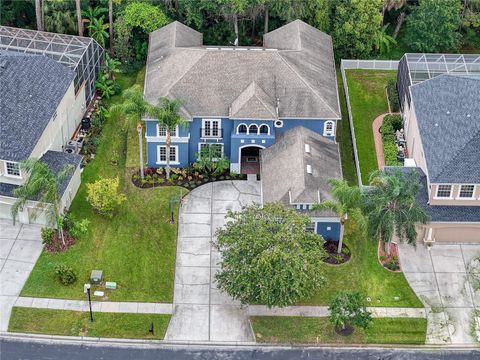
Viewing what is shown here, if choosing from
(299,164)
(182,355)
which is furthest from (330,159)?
(182,355)

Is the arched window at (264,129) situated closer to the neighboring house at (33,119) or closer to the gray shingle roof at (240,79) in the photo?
the gray shingle roof at (240,79)

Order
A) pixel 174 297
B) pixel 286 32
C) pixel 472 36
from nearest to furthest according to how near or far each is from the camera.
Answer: pixel 174 297 < pixel 286 32 < pixel 472 36

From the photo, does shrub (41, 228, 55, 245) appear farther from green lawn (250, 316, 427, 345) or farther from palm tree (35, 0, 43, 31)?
palm tree (35, 0, 43, 31)

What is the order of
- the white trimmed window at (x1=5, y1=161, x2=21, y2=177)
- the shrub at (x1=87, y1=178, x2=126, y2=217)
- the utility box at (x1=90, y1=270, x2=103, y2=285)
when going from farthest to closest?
1. the shrub at (x1=87, y1=178, x2=126, y2=217)
2. the white trimmed window at (x1=5, y1=161, x2=21, y2=177)
3. the utility box at (x1=90, y1=270, x2=103, y2=285)

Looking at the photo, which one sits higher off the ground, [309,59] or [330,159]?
[309,59]

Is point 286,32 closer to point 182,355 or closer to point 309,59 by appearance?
point 309,59

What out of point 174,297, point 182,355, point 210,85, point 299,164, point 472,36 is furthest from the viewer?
point 472,36

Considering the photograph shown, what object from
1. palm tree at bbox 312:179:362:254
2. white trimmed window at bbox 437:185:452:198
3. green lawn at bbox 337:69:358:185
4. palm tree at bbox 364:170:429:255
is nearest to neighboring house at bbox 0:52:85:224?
palm tree at bbox 312:179:362:254
